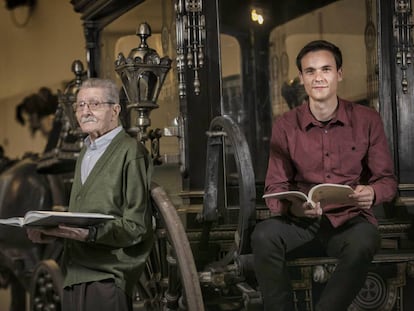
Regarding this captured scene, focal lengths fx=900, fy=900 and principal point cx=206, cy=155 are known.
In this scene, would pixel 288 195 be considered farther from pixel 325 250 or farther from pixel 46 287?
pixel 46 287

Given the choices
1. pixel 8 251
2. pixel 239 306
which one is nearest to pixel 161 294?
pixel 239 306

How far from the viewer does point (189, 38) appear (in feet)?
13.9

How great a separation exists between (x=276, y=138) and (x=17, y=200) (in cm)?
343

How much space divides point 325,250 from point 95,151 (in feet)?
3.28

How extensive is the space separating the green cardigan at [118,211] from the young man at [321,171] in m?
0.46

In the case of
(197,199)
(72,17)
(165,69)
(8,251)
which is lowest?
(8,251)

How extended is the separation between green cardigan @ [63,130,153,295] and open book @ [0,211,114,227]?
0.08 metres

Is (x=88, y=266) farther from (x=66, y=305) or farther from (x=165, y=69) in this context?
(x=165, y=69)

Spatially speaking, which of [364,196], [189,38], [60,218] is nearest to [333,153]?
[364,196]

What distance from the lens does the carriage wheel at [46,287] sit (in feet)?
15.8

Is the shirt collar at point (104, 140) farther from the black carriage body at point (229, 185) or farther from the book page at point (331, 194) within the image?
the book page at point (331, 194)

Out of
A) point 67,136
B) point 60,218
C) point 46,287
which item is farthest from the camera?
point 67,136

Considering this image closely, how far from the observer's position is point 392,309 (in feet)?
12.7

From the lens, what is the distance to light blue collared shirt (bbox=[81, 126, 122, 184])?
3.50 meters
